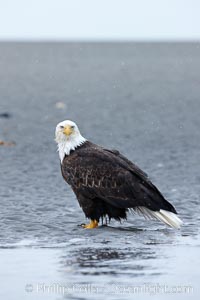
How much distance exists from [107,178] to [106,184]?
7cm

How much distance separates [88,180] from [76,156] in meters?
0.33

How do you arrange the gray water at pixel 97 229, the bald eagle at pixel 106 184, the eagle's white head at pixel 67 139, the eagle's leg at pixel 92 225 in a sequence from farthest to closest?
the eagle's white head at pixel 67 139 → the eagle's leg at pixel 92 225 → the bald eagle at pixel 106 184 → the gray water at pixel 97 229

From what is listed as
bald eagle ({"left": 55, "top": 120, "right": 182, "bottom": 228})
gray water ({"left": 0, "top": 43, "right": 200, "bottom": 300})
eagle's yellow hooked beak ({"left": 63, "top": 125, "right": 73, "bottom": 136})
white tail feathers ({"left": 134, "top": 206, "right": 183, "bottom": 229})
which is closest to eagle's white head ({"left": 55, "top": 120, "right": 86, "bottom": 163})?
eagle's yellow hooked beak ({"left": 63, "top": 125, "right": 73, "bottom": 136})

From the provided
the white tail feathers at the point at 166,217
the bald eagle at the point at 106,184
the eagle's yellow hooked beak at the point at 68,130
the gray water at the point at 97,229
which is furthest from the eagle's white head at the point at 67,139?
the white tail feathers at the point at 166,217

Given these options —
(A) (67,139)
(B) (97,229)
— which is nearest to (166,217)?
(B) (97,229)

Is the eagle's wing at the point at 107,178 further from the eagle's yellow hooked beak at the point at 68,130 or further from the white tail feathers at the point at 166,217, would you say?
the eagle's yellow hooked beak at the point at 68,130

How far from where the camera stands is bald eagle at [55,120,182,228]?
12703 mm

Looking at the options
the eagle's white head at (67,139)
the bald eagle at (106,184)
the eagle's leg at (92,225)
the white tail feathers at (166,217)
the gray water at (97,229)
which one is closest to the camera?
the gray water at (97,229)

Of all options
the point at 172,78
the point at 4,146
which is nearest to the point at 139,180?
the point at 4,146

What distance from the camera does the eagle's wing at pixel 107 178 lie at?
41.7 ft

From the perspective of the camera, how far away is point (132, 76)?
7506 cm

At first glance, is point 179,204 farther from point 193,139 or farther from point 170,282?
point 193,139

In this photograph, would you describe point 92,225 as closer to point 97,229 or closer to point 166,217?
point 97,229

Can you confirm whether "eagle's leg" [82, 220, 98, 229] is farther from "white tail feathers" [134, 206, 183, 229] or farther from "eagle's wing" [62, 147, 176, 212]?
"white tail feathers" [134, 206, 183, 229]
